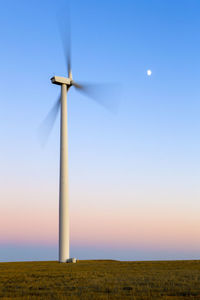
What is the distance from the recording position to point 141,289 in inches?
1003

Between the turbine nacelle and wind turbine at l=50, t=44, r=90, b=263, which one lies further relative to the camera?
→ the turbine nacelle

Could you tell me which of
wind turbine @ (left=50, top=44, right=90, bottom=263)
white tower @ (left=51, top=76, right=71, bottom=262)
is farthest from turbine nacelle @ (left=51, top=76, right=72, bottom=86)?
white tower @ (left=51, top=76, right=71, bottom=262)

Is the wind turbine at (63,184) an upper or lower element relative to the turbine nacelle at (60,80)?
lower

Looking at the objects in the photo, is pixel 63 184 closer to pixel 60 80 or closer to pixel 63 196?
pixel 63 196

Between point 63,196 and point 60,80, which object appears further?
A: point 60,80

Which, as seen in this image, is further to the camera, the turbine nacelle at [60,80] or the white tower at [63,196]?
the turbine nacelle at [60,80]

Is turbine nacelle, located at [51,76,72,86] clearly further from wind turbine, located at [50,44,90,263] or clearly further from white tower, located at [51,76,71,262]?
white tower, located at [51,76,71,262]

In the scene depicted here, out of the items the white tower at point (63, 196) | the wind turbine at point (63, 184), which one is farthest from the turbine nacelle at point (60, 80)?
the white tower at point (63, 196)

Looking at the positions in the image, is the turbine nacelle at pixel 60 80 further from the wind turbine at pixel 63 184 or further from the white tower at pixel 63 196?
the white tower at pixel 63 196

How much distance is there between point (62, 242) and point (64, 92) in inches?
1024

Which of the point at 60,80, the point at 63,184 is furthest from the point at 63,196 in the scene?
the point at 60,80

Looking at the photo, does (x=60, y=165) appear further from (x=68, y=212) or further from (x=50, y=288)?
(x=50, y=288)

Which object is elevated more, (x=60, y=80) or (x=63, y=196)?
(x=60, y=80)

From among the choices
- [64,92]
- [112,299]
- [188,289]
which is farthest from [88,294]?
[64,92]
